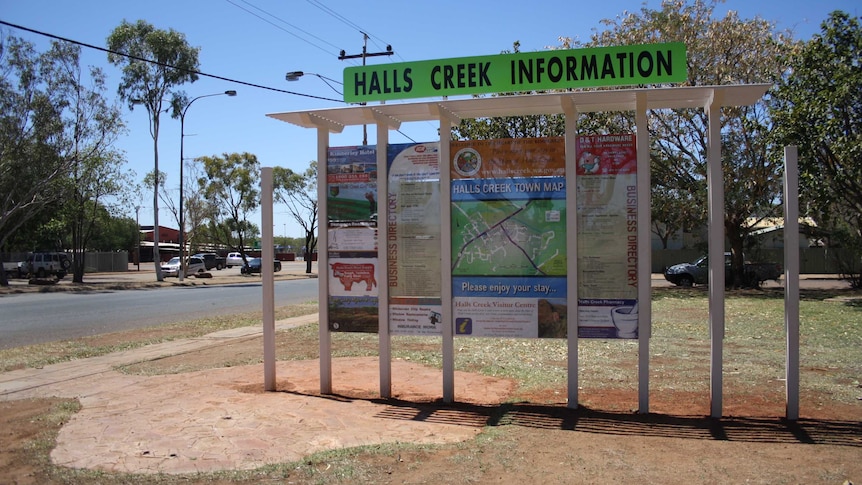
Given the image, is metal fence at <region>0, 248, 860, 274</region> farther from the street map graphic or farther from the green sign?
the street map graphic

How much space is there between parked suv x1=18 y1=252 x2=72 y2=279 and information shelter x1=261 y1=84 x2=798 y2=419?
41.6m

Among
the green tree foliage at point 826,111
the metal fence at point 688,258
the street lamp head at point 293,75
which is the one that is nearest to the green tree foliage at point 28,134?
the metal fence at point 688,258

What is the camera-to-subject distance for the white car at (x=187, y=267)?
151 feet

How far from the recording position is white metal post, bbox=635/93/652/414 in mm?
6230

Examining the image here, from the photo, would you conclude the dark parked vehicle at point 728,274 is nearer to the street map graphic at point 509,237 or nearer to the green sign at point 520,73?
the green sign at point 520,73

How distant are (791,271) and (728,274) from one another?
23454mm

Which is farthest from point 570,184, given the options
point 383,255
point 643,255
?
point 383,255

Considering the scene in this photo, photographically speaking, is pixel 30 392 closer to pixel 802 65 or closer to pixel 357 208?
pixel 357 208

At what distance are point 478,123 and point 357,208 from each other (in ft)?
63.2

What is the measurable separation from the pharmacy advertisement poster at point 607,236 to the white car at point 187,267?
43.2 meters

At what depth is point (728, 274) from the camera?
90.3ft

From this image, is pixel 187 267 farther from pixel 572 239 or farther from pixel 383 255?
pixel 572 239

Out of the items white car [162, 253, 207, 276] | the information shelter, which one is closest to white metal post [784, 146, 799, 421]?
the information shelter

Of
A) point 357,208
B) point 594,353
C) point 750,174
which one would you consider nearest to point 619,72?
point 357,208
